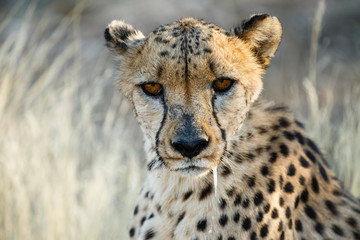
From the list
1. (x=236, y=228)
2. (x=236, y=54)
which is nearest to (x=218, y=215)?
(x=236, y=228)

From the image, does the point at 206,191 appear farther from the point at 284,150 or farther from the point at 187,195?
the point at 284,150

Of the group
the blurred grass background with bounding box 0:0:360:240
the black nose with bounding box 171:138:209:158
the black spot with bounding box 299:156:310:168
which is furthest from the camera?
the blurred grass background with bounding box 0:0:360:240

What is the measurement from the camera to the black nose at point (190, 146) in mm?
2430

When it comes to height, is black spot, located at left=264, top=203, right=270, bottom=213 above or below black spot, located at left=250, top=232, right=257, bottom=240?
above

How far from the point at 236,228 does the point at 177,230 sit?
0.25 meters

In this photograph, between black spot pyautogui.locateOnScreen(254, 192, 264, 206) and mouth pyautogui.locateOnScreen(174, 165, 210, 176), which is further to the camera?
black spot pyautogui.locateOnScreen(254, 192, 264, 206)

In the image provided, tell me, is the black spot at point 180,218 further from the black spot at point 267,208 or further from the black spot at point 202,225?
the black spot at point 267,208

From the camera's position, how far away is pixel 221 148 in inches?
101

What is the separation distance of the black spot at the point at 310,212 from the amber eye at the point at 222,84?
598 millimetres

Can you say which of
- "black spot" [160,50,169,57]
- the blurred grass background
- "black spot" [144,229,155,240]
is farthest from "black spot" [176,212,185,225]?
the blurred grass background

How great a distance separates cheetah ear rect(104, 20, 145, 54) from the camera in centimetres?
288

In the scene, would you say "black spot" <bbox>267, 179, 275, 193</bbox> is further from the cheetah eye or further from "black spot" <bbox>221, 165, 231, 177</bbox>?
the cheetah eye

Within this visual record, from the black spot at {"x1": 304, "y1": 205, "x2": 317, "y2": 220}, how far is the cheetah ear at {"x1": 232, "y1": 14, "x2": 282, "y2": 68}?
615mm

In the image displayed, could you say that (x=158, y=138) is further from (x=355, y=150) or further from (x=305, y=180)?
(x=355, y=150)
